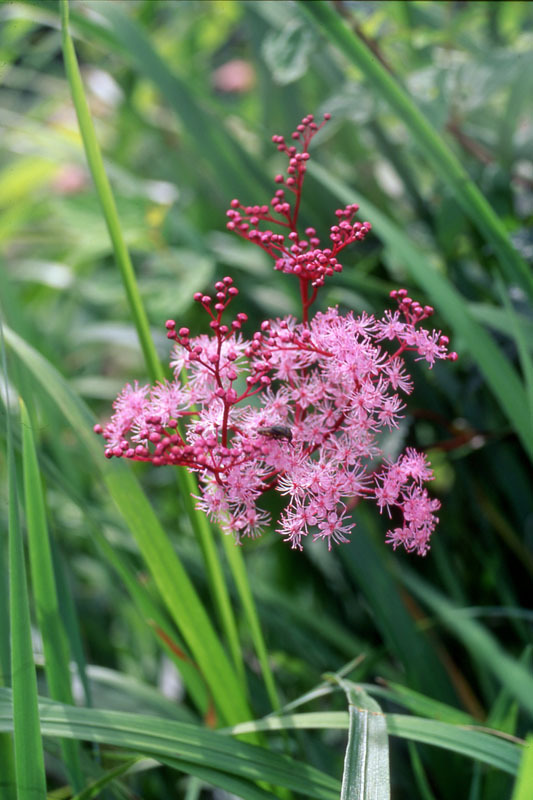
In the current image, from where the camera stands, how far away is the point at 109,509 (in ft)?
4.43

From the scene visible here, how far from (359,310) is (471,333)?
0.33 metres

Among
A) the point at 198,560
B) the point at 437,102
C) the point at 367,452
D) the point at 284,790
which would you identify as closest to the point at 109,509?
the point at 198,560

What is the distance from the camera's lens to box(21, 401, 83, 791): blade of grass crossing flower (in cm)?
63

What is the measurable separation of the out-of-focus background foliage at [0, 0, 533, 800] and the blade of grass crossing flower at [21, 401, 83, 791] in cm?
7

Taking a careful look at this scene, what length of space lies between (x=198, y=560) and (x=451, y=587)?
369 mm

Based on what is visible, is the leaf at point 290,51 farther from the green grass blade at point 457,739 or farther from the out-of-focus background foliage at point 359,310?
the green grass blade at point 457,739

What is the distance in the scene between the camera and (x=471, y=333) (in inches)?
31.1

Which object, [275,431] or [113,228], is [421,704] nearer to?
[275,431]

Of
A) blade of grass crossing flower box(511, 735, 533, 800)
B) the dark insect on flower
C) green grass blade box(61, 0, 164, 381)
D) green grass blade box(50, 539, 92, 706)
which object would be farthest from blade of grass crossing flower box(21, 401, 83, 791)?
blade of grass crossing flower box(511, 735, 533, 800)

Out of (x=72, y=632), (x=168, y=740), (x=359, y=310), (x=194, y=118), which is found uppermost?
(x=194, y=118)

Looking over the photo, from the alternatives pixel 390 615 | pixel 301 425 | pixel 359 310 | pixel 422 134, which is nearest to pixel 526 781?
pixel 301 425

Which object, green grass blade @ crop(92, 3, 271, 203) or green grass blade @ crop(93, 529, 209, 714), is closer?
green grass blade @ crop(93, 529, 209, 714)

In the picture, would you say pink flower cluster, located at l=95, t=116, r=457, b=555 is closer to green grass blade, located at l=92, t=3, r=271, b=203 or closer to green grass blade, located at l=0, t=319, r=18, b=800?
green grass blade, located at l=0, t=319, r=18, b=800

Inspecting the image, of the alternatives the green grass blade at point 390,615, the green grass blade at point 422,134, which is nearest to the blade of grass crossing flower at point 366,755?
the green grass blade at point 390,615
